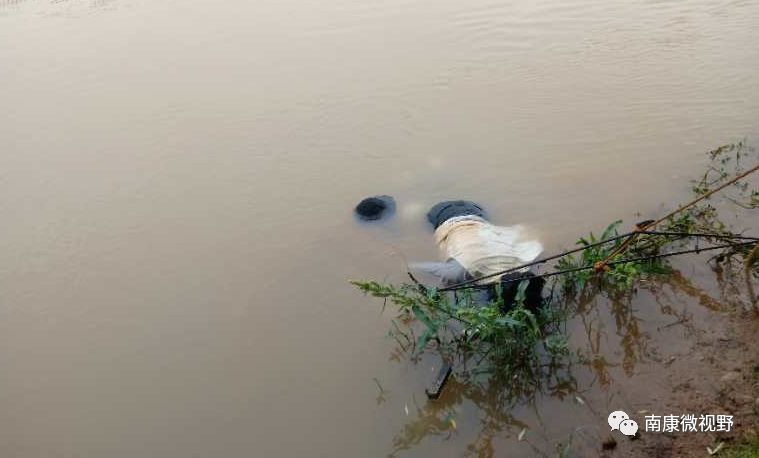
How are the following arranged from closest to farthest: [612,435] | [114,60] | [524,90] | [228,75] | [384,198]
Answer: [612,435] < [384,198] < [524,90] < [228,75] < [114,60]

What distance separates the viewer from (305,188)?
5102 millimetres

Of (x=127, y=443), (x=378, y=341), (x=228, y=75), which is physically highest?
(x=228, y=75)

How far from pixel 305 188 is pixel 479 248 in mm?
1887

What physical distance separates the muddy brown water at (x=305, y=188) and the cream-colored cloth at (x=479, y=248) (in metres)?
0.22

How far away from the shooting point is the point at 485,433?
306 cm

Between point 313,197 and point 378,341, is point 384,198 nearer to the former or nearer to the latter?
point 313,197

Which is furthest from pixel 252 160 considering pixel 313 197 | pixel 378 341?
pixel 378 341

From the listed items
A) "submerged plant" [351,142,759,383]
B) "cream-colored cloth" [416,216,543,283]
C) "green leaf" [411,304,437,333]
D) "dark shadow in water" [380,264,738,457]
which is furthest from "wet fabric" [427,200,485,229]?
"green leaf" [411,304,437,333]

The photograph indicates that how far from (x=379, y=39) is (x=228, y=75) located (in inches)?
67.0

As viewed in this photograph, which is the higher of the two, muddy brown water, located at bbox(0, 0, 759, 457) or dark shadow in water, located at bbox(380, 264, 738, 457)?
muddy brown water, located at bbox(0, 0, 759, 457)

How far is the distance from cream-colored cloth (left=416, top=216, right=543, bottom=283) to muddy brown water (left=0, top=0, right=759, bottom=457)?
217 mm

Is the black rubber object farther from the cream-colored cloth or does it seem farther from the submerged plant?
the submerged plant

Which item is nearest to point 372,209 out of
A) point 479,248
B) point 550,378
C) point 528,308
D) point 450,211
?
point 450,211

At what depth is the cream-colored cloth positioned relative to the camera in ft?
11.9
